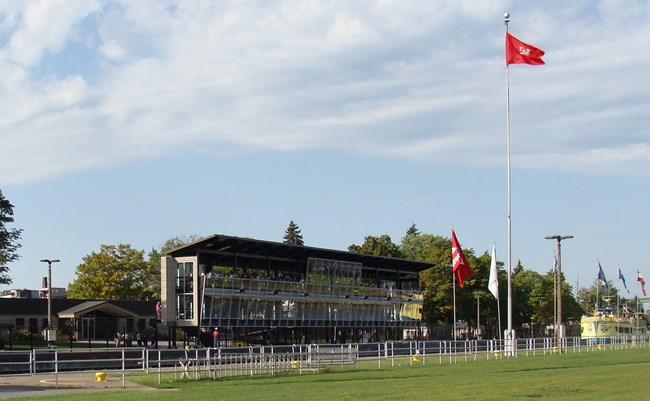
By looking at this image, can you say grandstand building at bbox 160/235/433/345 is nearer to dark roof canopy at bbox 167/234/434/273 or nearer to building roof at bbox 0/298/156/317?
dark roof canopy at bbox 167/234/434/273

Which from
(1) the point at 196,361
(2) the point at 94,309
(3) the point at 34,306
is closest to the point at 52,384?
(1) the point at 196,361

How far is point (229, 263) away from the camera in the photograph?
72562 mm

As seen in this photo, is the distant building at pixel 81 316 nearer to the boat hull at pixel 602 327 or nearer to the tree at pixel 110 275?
the tree at pixel 110 275

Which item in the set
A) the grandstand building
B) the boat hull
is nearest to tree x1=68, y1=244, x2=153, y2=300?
the grandstand building

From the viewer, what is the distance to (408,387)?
29.8 m

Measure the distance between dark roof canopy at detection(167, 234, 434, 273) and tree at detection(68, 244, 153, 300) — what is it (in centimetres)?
3438

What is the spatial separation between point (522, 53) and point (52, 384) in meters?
29.8

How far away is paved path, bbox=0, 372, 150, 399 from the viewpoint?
30.2 metres

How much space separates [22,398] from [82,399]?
1822 mm

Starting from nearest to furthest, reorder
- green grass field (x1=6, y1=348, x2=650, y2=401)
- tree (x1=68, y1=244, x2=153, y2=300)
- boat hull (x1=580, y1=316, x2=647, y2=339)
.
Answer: green grass field (x1=6, y1=348, x2=650, y2=401), boat hull (x1=580, y1=316, x2=647, y2=339), tree (x1=68, y1=244, x2=153, y2=300)

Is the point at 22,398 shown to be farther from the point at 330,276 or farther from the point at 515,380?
the point at 330,276

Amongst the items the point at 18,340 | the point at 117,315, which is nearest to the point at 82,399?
the point at 18,340

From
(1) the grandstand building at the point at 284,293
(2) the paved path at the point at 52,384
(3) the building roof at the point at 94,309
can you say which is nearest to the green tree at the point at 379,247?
(1) the grandstand building at the point at 284,293

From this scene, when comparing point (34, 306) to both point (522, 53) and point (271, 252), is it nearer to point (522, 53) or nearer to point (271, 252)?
point (271, 252)
